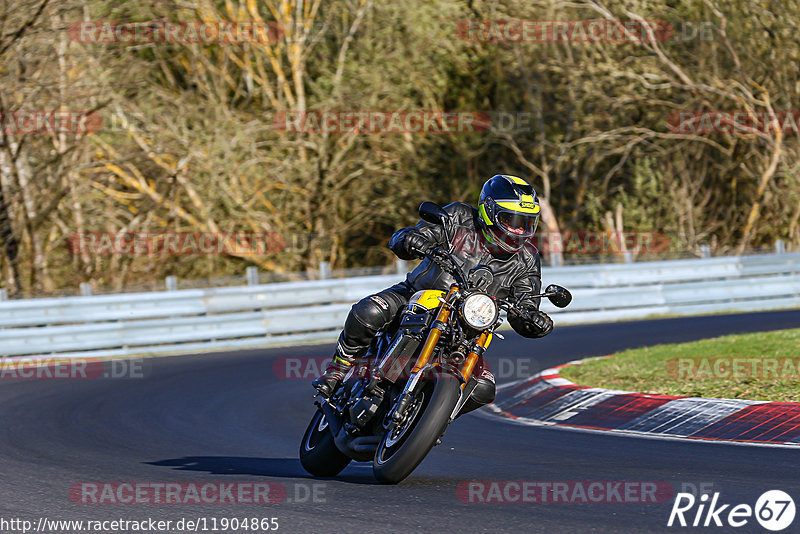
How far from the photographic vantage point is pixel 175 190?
24609 mm

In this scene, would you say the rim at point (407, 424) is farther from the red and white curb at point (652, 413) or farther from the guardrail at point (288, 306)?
the guardrail at point (288, 306)

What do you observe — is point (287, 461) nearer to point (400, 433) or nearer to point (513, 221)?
point (400, 433)

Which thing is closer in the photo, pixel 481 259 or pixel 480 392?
pixel 480 392

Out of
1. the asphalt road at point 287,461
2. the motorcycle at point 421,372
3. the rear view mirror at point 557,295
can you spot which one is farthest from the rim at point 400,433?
the rear view mirror at point 557,295

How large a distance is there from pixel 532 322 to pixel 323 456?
5.27ft

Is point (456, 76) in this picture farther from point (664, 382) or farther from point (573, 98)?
point (664, 382)

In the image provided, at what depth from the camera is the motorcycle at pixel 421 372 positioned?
6387 millimetres

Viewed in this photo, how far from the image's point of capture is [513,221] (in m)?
6.83

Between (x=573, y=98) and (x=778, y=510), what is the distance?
22698 millimetres

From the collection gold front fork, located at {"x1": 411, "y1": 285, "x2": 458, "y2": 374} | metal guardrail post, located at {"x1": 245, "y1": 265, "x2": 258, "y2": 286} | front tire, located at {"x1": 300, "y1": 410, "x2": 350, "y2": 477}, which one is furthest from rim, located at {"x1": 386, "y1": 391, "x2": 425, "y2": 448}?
metal guardrail post, located at {"x1": 245, "y1": 265, "x2": 258, "y2": 286}

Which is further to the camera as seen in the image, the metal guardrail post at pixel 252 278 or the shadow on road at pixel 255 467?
the metal guardrail post at pixel 252 278

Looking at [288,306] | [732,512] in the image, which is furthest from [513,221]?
[288,306]

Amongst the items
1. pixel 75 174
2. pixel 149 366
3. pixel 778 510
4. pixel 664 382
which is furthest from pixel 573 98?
pixel 778 510

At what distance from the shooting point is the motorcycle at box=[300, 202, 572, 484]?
21.0ft
